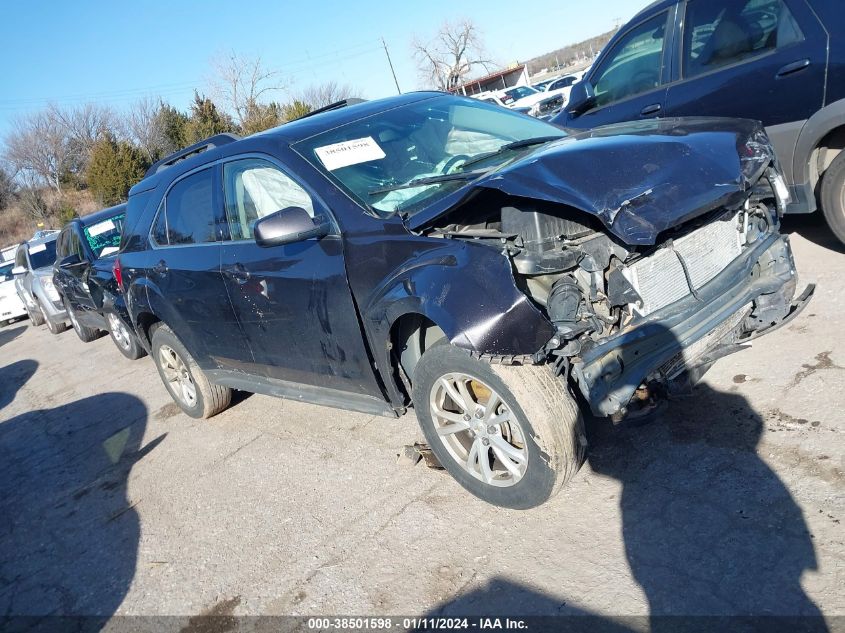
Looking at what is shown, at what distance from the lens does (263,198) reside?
3980mm

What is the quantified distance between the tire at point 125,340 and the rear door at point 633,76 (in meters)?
5.91

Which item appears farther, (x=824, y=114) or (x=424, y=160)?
(x=824, y=114)

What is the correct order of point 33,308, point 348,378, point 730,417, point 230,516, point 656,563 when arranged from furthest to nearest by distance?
point 33,308 → point 230,516 → point 348,378 → point 730,417 → point 656,563

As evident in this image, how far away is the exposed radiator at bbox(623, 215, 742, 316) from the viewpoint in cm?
286

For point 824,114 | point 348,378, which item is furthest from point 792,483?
point 824,114

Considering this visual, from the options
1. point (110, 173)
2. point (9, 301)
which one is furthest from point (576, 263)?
point (110, 173)

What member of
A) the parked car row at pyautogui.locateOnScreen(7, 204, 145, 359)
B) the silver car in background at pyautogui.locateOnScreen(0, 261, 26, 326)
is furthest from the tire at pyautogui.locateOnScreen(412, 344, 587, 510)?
the silver car in background at pyautogui.locateOnScreen(0, 261, 26, 326)

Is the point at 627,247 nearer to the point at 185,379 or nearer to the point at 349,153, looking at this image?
the point at 349,153

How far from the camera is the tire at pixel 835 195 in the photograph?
14.6 feet

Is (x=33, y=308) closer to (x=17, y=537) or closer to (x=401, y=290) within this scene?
(x=17, y=537)

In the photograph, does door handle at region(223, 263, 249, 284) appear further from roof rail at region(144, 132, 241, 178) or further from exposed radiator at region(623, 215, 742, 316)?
exposed radiator at region(623, 215, 742, 316)

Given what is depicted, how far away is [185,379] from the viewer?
563 cm

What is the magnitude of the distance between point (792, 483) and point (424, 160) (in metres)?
2.40

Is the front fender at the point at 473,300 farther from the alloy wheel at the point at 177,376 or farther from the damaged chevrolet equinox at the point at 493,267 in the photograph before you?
the alloy wheel at the point at 177,376
